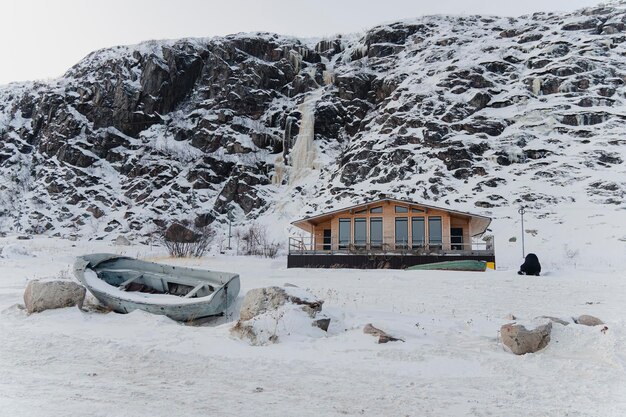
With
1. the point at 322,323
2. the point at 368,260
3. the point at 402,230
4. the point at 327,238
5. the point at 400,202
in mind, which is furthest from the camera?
the point at 327,238

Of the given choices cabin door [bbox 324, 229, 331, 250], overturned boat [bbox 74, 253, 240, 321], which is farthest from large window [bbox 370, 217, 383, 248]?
overturned boat [bbox 74, 253, 240, 321]

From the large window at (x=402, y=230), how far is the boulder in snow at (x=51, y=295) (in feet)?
62.2

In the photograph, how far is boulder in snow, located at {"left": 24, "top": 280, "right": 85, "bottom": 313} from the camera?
8.63 meters

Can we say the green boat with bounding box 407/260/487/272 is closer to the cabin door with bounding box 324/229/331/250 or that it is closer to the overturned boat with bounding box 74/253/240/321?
the cabin door with bounding box 324/229/331/250

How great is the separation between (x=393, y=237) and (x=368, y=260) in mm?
2456

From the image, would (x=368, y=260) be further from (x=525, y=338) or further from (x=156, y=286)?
(x=525, y=338)

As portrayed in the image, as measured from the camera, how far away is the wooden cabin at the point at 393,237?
23406 millimetres

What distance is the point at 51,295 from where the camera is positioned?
28.6 feet

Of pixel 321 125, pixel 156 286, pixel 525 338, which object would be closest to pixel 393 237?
pixel 156 286

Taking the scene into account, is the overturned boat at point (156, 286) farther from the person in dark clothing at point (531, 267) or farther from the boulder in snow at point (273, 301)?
the person in dark clothing at point (531, 267)

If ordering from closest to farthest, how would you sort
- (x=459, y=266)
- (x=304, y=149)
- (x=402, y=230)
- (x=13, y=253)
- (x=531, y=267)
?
(x=531, y=267) < (x=459, y=266) < (x=13, y=253) < (x=402, y=230) < (x=304, y=149)

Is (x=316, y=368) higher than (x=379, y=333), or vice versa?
(x=379, y=333)

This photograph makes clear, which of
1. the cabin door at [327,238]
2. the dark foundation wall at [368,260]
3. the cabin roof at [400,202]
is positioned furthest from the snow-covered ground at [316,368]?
the cabin door at [327,238]

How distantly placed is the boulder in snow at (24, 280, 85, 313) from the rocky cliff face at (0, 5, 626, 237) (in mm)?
37344
